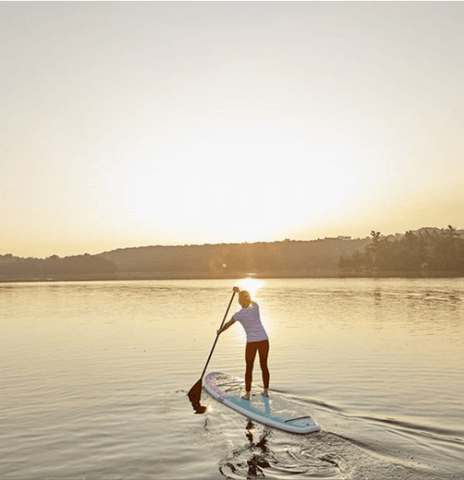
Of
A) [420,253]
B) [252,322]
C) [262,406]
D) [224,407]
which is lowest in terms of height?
[224,407]

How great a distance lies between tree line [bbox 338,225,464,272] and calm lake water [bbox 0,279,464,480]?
128 metres

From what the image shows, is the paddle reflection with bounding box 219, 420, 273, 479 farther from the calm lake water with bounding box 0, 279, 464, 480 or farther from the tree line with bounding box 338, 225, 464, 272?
the tree line with bounding box 338, 225, 464, 272

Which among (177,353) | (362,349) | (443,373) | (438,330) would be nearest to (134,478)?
(443,373)

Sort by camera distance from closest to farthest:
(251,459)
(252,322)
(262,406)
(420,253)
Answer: (251,459), (262,406), (252,322), (420,253)

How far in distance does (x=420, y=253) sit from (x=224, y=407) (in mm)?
155658

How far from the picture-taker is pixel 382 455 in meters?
10.4

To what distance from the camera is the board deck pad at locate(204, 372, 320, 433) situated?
12.2 metres

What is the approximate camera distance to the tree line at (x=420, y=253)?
153 metres

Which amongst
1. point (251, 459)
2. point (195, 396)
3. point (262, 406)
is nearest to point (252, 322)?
point (262, 406)

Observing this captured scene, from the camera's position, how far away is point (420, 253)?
15888cm

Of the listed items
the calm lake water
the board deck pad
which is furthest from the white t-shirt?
the calm lake water

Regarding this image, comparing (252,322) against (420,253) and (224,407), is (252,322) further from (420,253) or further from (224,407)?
(420,253)

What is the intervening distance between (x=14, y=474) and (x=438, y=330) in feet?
90.6

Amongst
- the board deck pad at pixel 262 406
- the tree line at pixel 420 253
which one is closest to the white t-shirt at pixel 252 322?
the board deck pad at pixel 262 406
